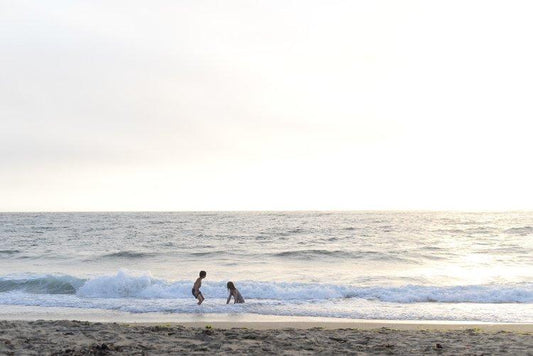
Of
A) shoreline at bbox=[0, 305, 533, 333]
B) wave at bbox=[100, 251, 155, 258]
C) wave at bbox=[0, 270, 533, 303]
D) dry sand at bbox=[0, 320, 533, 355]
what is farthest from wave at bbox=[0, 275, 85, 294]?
wave at bbox=[100, 251, 155, 258]

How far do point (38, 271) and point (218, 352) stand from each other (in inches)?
894

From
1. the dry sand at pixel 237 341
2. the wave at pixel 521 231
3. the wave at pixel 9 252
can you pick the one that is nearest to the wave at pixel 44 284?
the dry sand at pixel 237 341

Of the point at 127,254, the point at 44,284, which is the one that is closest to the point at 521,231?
the point at 127,254

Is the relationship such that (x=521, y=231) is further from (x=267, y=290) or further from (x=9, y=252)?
(x=9, y=252)

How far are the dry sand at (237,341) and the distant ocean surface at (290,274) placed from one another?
432 cm

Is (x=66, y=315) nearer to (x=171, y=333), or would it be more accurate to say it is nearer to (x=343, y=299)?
(x=171, y=333)

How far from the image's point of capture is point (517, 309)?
1648 centimetres

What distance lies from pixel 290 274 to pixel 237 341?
54.1ft

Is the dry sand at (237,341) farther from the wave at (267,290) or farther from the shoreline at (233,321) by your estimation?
the wave at (267,290)

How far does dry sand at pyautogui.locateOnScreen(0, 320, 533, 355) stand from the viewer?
29.1 ft

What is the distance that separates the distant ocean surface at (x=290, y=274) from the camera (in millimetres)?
17016

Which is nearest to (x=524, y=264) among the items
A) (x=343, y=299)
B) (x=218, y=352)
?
(x=343, y=299)

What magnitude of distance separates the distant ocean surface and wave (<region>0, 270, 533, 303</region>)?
41mm

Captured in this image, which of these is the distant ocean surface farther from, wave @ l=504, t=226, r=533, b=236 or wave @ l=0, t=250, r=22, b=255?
wave @ l=504, t=226, r=533, b=236
